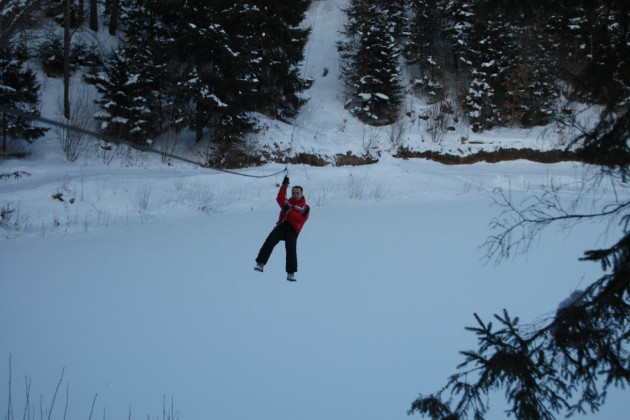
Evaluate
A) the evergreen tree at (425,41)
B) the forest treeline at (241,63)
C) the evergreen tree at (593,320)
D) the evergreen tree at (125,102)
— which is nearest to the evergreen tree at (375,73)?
the forest treeline at (241,63)

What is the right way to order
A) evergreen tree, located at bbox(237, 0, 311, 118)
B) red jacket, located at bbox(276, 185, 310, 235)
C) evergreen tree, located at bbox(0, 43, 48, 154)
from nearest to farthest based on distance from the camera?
red jacket, located at bbox(276, 185, 310, 235) < evergreen tree, located at bbox(0, 43, 48, 154) < evergreen tree, located at bbox(237, 0, 311, 118)

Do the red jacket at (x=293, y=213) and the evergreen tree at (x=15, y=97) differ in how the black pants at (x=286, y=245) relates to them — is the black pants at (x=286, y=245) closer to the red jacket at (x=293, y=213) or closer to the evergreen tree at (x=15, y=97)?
the red jacket at (x=293, y=213)

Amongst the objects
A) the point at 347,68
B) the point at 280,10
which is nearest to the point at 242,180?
the point at 280,10

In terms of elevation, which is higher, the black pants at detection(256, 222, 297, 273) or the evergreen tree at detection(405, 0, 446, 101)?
the evergreen tree at detection(405, 0, 446, 101)

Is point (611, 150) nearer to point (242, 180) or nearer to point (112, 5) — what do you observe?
point (242, 180)

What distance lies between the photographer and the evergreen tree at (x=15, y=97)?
1245 cm

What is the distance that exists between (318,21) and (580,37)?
29.9m

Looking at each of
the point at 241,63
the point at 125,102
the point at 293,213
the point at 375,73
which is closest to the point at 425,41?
the point at 375,73

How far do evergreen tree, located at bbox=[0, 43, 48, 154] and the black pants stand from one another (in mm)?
11329

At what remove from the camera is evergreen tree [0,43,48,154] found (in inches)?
490

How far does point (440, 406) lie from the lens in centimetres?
226

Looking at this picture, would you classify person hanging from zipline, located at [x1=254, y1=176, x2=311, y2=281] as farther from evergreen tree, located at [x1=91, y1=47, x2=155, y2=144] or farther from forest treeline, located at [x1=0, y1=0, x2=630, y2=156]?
evergreen tree, located at [x1=91, y1=47, x2=155, y2=144]

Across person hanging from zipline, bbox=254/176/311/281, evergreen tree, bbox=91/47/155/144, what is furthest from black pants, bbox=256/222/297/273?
evergreen tree, bbox=91/47/155/144

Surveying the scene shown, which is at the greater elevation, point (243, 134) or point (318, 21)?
point (318, 21)
